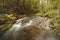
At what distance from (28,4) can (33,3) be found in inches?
3.8

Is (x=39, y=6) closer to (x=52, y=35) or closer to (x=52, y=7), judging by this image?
(x=52, y=7)

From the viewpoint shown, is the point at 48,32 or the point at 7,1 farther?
the point at 7,1

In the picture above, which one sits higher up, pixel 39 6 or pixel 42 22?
pixel 39 6

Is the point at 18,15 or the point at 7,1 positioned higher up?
the point at 7,1

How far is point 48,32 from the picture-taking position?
3318 mm

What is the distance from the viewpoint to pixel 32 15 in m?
3.43

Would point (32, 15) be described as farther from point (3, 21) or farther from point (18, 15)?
point (3, 21)

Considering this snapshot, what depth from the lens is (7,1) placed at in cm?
354

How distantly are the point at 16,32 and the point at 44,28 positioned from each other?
0.50 metres

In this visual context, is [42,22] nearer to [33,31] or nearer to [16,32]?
[33,31]

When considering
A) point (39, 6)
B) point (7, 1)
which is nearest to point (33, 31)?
point (39, 6)

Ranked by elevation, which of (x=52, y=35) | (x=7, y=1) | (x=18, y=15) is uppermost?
(x=7, y=1)

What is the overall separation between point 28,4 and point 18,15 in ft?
0.88

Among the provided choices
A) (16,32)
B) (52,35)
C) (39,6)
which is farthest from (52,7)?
(16,32)
